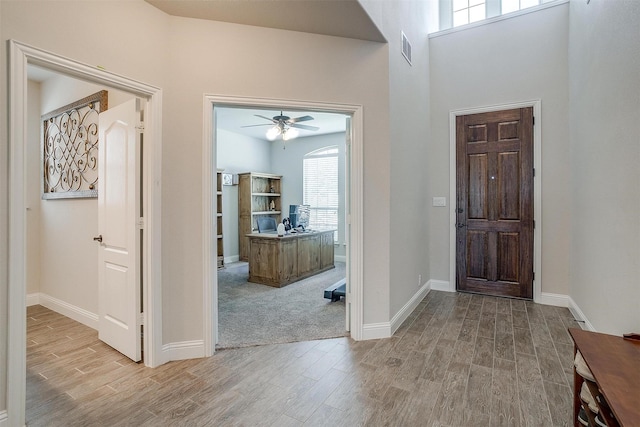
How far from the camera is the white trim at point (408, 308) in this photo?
10.0 ft

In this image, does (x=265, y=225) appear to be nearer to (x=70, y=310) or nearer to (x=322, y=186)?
(x=322, y=186)

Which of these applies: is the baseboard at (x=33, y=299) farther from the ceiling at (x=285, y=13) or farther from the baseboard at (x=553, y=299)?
the baseboard at (x=553, y=299)

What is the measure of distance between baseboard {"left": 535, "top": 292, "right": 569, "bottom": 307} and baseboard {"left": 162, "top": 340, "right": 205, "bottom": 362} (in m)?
3.96

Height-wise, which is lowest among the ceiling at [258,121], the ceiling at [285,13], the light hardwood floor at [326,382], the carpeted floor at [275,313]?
the light hardwood floor at [326,382]

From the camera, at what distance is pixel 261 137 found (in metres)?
7.60

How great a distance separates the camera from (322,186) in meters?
7.29

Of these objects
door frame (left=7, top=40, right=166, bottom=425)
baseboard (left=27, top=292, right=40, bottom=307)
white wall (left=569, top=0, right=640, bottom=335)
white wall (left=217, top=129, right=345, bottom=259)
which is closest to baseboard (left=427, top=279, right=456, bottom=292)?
white wall (left=569, top=0, right=640, bottom=335)

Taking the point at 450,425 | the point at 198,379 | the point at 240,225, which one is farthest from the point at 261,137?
the point at 450,425

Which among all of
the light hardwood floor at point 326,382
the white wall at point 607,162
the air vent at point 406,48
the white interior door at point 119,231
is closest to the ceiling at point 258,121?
the air vent at point 406,48

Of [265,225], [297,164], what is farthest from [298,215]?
[297,164]

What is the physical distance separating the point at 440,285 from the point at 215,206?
3392 mm

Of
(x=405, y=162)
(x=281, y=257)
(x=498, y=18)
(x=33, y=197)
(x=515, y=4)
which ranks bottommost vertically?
(x=281, y=257)

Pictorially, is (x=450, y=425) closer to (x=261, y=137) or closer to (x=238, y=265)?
(x=238, y=265)

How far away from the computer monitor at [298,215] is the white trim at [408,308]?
2.50 metres
